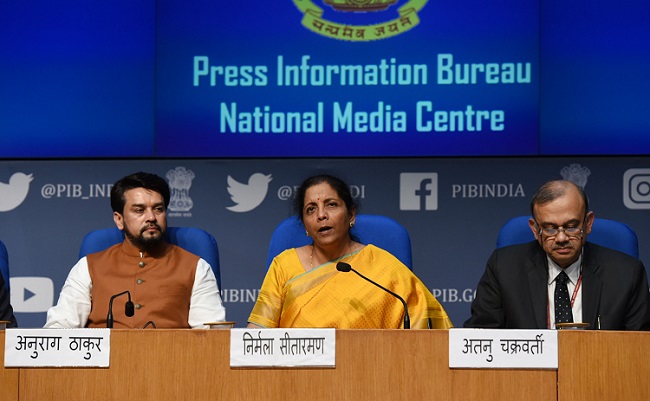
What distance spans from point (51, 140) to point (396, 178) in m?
1.66

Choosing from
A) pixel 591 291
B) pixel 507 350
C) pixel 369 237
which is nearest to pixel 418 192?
pixel 369 237

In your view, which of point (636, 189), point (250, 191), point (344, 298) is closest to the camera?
point (344, 298)

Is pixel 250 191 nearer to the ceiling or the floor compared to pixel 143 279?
nearer to the ceiling

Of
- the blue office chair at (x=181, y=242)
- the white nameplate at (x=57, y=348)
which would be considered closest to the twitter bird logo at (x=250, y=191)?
the blue office chair at (x=181, y=242)

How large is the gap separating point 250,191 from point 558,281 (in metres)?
1.81

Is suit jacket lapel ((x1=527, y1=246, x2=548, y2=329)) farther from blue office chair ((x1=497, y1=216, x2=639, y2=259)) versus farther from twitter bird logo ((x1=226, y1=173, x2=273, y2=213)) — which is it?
twitter bird logo ((x1=226, y1=173, x2=273, y2=213))

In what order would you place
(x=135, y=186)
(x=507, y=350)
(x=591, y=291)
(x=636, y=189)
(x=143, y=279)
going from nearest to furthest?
(x=507, y=350)
(x=591, y=291)
(x=143, y=279)
(x=135, y=186)
(x=636, y=189)

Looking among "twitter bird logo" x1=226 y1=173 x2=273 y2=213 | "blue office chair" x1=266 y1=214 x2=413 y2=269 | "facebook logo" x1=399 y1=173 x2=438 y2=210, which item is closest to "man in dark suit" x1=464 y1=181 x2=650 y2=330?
"blue office chair" x1=266 y1=214 x2=413 y2=269

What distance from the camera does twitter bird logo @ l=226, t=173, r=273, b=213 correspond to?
457cm

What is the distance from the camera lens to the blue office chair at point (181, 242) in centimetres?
373

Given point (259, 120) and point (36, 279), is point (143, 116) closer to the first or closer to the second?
point (259, 120)

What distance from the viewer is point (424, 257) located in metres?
4.53

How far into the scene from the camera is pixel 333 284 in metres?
3.37

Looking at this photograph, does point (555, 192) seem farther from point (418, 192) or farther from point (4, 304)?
point (4, 304)
